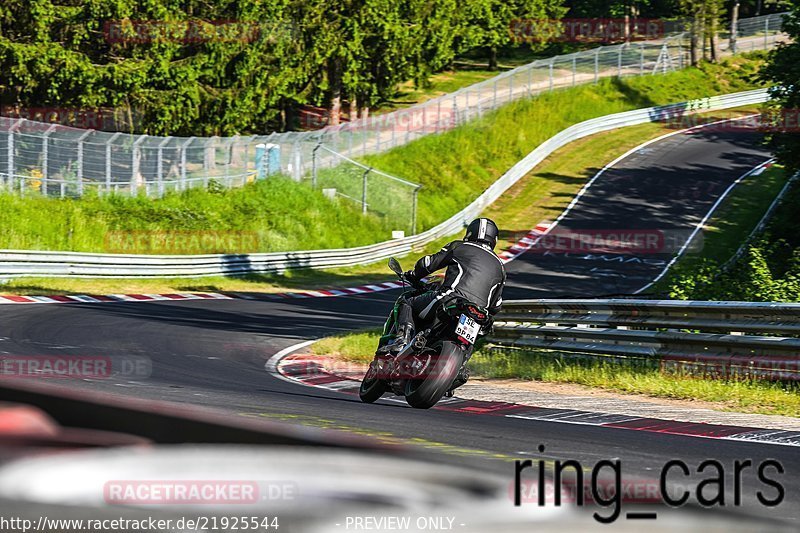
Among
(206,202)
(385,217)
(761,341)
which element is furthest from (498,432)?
(385,217)

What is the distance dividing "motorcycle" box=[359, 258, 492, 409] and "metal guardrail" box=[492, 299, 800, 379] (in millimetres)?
3239

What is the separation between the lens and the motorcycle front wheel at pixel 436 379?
969 cm

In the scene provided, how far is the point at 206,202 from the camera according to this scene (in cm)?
3741

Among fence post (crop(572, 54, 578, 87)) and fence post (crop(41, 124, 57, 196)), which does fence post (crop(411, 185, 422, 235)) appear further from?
fence post (crop(572, 54, 578, 87))

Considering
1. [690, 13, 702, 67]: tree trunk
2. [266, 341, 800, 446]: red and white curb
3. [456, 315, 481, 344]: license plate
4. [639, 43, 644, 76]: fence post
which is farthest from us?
[690, 13, 702, 67]: tree trunk

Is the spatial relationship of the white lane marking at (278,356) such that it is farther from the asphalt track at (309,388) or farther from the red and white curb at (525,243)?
the red and white curb at (525,243)

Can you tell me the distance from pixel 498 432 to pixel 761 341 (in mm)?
4391

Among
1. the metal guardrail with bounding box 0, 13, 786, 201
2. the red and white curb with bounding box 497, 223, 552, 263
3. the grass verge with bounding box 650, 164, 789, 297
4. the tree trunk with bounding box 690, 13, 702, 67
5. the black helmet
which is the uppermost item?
the tree trunk with bounding box 690, 13, 702, 67

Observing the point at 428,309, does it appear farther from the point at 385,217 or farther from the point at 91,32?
the point at 91,32

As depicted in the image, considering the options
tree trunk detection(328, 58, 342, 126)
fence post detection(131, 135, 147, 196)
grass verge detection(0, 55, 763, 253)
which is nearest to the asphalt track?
grass verge detection(0, 55, 763, 253)

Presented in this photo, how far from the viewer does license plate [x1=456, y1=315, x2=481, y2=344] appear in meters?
9.59

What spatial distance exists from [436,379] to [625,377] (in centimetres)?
344

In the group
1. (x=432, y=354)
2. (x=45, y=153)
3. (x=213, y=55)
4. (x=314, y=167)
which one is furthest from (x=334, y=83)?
(x=432, y=354)

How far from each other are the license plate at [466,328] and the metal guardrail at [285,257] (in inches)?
719
